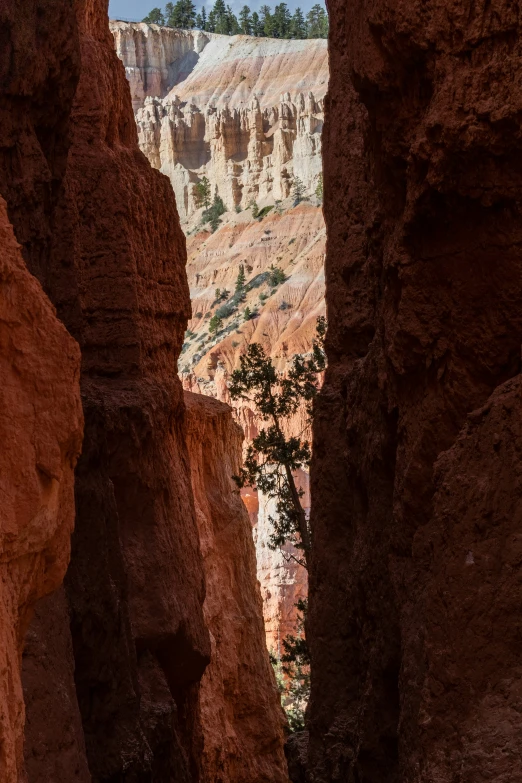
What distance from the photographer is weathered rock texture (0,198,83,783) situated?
4.56 meters

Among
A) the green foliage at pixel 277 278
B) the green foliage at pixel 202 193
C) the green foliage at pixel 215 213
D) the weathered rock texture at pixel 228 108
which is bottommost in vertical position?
the green foliage at pixel 277 278

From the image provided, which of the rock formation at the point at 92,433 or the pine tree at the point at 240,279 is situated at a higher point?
the pine tree at the point at 240,279

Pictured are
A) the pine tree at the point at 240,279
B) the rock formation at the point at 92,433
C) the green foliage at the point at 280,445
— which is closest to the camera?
the rock formation at the point at 92,433

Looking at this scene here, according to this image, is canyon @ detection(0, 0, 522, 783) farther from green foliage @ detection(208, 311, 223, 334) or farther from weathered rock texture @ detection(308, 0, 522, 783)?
green foliage @ detection(208, 311, 223, 334)

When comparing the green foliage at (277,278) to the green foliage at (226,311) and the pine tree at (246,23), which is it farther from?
the pine tree at (246,23)

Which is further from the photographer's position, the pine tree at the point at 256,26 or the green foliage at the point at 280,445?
the pine tree at the point at 256,26

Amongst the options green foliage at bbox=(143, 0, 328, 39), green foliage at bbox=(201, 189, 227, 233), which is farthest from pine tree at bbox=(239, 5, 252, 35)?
green foliage at bbox=(201, 189, 227, 233)

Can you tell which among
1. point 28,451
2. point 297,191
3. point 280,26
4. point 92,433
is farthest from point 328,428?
point 280,26

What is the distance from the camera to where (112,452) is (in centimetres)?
1229

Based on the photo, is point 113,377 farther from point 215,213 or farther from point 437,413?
point 215,213

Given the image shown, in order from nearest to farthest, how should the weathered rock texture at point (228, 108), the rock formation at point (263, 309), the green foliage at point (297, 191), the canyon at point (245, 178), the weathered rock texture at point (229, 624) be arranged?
the weathered rock texture at point (229, 624) < the rock formation at point (263, 309) < the canyon at point (245, 178) < the green foliage at point (297, 191) < the weathered rock texture at point (228, 108)

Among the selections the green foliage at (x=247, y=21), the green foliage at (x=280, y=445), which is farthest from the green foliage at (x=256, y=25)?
the green foliage at (x=280, y=445)

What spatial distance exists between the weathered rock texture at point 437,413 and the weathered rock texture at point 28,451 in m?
2.11

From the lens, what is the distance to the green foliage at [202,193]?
3376 inches
